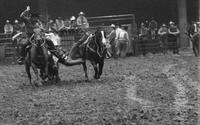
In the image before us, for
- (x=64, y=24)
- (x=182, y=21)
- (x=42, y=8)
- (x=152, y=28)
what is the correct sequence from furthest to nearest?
(x=42, y=8), (x=182, y=21), (x=152, y=28), (x=64, y=24)

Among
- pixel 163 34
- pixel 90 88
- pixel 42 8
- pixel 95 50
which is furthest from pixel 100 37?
pixel 42 8

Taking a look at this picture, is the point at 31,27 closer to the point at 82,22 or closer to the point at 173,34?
the point at 82,22

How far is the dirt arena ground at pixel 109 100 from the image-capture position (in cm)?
1021

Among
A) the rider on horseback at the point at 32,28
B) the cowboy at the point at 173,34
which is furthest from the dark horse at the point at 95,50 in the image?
the cowboy at the point at 173,34

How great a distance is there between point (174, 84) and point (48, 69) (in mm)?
4432

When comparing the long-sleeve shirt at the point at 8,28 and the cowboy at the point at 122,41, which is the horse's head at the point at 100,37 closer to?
the cowboy at the point at 122,41

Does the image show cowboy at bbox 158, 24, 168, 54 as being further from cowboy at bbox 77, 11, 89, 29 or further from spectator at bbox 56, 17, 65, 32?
spectator at bbox 56, 17, 65, 32

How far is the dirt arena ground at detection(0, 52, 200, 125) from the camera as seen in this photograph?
1021cm

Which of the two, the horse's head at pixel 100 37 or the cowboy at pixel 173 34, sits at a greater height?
the horse's head at pixel 100 37

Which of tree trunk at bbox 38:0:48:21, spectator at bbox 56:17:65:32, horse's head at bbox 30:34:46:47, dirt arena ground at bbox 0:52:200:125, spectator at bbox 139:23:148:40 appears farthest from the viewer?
tree trunk at bbox 38:0:48:21

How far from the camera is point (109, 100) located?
12.8 metres

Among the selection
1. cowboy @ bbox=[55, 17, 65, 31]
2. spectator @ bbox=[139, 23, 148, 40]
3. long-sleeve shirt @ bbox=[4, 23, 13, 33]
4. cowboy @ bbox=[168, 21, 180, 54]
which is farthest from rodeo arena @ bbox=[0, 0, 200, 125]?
cowboy @ bbox=[168, 21, 180, 54]

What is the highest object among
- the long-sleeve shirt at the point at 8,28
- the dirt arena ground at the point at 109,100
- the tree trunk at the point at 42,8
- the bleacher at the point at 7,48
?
the tree trunk at the point at 42,8

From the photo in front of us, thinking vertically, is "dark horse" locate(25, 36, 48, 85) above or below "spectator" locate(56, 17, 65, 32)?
below
